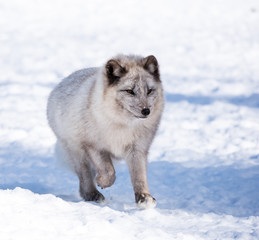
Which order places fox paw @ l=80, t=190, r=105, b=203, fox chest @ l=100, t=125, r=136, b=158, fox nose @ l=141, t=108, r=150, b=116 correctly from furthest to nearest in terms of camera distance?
fox paw @ l=80, t=190, r=105, b=203, fox chest @ l=100, t=125, r=136, b=158, fox nose @ l=141, t=108, r=150, b=116

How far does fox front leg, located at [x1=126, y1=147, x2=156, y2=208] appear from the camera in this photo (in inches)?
171

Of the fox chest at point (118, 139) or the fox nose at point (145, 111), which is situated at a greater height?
the fox nose at point (145, 111)

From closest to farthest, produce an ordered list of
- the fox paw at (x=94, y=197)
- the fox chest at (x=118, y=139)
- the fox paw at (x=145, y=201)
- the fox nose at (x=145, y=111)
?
1. the fox nose at (x=145, y=111)
2. the fox paw at (x=145, y=201)
3. the fox chest at (x=118, y=139)
4. the fox paw at (x=94, y=197)

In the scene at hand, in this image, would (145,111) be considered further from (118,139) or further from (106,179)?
(106,179)

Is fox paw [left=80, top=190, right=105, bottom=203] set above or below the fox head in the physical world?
below

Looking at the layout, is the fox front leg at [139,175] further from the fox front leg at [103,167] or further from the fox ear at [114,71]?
the fox ear at [114,71]

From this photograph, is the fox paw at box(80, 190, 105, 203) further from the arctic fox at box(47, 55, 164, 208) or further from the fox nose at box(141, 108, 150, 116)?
the fox nose at box(141, 108, 150, 116)

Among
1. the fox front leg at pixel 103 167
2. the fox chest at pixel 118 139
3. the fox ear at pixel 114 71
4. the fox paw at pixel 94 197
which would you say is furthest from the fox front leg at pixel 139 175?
the fox ear at pixel 114 71

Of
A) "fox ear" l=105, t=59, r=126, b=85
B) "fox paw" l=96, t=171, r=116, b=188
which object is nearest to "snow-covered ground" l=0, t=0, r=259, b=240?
"fox paw" l=96, t=171, r=116, b=188

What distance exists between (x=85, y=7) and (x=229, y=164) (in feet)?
46.6

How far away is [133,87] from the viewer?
4250mm

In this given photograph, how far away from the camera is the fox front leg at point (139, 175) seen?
14.2ft

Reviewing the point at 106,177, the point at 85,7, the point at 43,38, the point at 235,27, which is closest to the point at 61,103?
the point at 106,177

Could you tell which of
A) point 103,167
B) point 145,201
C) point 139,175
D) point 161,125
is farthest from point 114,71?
point 161,125
